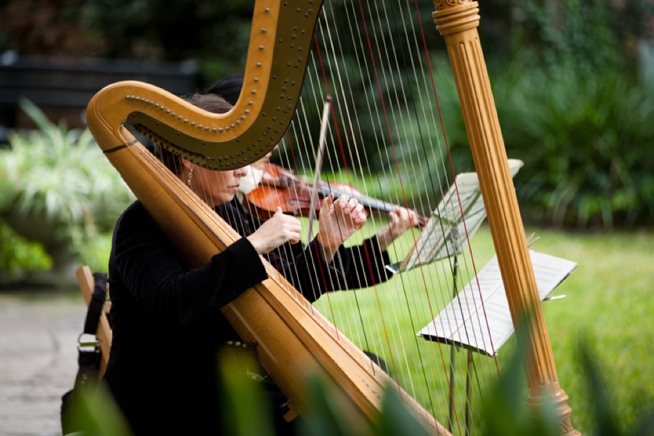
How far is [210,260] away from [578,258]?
16.2 feet

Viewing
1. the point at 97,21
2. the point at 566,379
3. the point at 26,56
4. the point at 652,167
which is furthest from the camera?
the point at 26,56

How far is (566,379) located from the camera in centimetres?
376

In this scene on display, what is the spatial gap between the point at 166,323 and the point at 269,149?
0.47 metres

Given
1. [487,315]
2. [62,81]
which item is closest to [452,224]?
[487,315]

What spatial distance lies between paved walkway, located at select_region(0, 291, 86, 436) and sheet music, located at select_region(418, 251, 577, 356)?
186cm

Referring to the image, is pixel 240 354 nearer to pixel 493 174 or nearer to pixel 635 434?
pixel 493 174

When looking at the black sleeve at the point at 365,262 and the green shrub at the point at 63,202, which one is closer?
the black sleeve at the point at 365,262

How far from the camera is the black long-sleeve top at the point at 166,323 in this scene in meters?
1.98

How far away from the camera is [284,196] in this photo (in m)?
2.99

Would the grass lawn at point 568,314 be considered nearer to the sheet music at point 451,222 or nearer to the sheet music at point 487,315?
the sheet music at point 451,222

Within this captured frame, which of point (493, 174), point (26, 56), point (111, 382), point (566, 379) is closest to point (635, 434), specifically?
point (493, 174)

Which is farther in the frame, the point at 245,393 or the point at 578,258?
the point at 578,258

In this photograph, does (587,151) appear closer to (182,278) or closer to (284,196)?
(284,196)

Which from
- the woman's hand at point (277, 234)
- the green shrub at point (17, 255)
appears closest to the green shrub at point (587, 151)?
the green shrub at point (17, 255)
